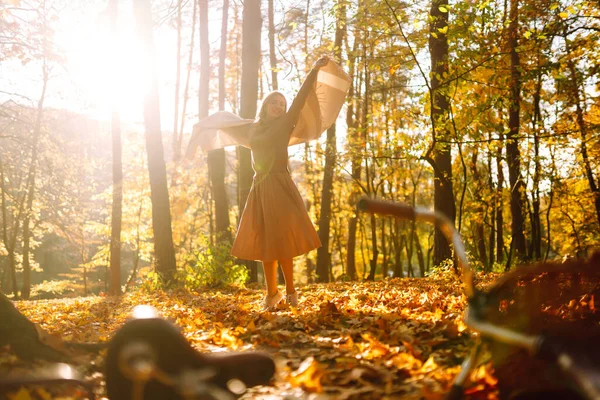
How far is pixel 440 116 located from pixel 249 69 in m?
5.03

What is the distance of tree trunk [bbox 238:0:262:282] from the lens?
1103cm

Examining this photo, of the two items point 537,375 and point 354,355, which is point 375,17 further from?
point 537,375

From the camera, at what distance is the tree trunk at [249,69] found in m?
11.0

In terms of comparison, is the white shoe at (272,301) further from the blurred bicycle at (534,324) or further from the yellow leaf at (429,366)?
the blurred bicycle at (534,324)

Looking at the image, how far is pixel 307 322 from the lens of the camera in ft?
14.3

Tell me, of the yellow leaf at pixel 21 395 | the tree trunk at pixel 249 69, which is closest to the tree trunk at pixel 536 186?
the tree trunk at pixel 249 69

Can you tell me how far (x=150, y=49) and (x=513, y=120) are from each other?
9.90 meters

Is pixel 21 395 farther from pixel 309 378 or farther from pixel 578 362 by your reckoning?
pixel 578 362

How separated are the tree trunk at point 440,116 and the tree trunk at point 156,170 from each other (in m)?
6.01

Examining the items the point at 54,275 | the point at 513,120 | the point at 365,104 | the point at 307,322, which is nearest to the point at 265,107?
the point at 307,322

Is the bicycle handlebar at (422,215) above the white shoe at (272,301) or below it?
above

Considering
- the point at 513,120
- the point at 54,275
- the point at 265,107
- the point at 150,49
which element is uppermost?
the point at 150,49

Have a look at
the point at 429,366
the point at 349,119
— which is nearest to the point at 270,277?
the point at 429,366

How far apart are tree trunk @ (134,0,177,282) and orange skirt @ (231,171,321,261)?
577 cm
